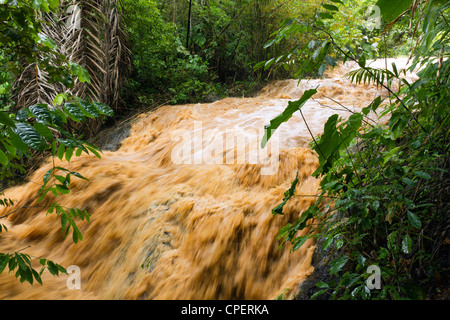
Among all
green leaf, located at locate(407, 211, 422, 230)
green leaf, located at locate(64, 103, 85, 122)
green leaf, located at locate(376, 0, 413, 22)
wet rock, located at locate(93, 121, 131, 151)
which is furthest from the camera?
wet rock, located at locate(93, 121, 131, 151)

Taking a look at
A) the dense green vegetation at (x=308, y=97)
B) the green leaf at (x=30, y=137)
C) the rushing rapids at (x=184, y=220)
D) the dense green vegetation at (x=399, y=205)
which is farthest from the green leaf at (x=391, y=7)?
the rushing rapids at (x=184, y=220)

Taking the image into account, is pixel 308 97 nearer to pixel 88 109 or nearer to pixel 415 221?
pixel 415 221

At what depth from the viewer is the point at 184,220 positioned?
2355 millimetres

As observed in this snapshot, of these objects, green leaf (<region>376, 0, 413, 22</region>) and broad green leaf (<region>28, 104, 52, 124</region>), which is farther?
broad green leaf (<region>28, 104, 52, 124</region>)

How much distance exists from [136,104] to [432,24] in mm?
5568

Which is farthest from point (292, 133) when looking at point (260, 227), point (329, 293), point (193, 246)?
point (329, 293)

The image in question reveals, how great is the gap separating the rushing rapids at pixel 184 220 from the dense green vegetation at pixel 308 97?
10.8 inches

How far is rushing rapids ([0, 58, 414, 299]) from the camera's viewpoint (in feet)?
6.24

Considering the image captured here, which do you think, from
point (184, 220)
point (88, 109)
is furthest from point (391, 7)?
point (184, 220)

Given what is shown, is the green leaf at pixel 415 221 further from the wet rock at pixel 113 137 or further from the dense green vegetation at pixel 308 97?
the wet rock at pixel 113 137

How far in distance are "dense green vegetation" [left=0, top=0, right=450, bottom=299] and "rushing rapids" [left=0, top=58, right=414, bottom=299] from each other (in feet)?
0.90

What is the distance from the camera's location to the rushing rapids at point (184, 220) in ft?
6.24

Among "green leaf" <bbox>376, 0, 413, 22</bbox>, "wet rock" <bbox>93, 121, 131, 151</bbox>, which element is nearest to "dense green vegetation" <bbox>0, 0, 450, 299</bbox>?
"green leaf" <bbox>376, 0, 413, 22</bbox>

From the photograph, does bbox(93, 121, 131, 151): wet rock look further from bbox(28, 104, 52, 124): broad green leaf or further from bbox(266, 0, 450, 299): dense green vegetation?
bbox(266, 0, 450, 299): dense green vegetation
